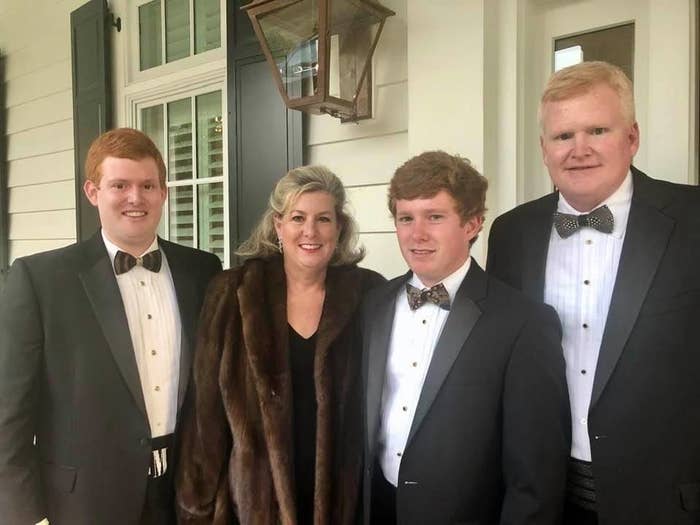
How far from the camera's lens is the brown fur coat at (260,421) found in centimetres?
165

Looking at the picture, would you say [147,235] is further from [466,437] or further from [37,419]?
[466,437]

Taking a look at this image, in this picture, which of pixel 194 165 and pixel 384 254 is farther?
pixel 194 165

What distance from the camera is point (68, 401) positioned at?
1.61 m

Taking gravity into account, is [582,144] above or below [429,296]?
above

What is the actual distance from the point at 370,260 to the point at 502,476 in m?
1.15

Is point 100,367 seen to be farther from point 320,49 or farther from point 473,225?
point 320,49

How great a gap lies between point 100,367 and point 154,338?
17 cm

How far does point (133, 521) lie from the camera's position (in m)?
1.66

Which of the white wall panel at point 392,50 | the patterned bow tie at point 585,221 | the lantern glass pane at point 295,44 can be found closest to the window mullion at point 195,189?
the lantern glass pane at point 295,44

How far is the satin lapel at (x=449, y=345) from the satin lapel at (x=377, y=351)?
136mm

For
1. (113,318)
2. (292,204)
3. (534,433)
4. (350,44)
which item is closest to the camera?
(534,433)

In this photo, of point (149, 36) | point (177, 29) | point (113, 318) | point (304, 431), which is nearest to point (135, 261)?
point (113, 318)

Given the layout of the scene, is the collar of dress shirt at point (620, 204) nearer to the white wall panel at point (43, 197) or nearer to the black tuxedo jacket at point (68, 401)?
the black tuxedo jacket at point (68, 401)

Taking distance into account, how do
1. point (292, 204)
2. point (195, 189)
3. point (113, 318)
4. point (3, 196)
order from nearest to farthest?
point (113, 318), point (292, 204), point (195, 189), point (3, 196)
